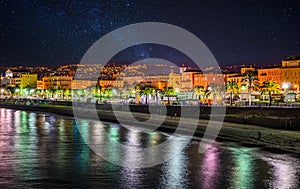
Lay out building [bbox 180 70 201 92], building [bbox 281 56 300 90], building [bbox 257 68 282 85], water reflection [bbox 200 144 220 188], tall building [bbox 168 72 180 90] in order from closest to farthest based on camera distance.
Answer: water reflection [bbox 200 144 220 188] → building [bbox 281 56 300 90] → building [bbox 257 68 282 85] → building [bbox 180 70 201 92] → tall building [bbox 168 72 180 90]

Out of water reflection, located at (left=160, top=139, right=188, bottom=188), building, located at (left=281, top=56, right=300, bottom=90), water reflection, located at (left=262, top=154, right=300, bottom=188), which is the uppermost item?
building, located at (left=281, top=56, right=300, bottom=90)

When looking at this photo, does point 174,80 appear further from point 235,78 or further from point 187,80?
point 235,78

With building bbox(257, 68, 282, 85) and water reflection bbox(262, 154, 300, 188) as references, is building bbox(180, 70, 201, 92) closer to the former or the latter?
building bbox(257, 68, 282, 85)

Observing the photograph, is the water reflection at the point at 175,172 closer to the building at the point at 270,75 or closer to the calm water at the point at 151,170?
the calm water at the point at 151,170

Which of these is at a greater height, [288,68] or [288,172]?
[288,68]

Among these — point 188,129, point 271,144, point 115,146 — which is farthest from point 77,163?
point 188,129

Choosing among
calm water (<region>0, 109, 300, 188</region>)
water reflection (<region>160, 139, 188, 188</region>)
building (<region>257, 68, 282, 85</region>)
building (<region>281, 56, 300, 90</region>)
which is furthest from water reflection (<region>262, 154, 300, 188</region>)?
building (<region>257, 68, 282, 85</region>)

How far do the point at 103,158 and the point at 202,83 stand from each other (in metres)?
176

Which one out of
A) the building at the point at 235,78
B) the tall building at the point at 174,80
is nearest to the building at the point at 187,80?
the tall building at the point at 174,80

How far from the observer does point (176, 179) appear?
1101 centimetres

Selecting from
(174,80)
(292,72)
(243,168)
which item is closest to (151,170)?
(243,168)

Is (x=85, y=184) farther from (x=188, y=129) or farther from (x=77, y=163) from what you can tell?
(x=188, y=129)

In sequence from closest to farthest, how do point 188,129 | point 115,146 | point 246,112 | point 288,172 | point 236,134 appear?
point 288,172, point 115,146, point 236,134, point 188,129, point 246,112

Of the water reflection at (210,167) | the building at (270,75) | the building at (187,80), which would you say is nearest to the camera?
the water reflection at (210,167)
